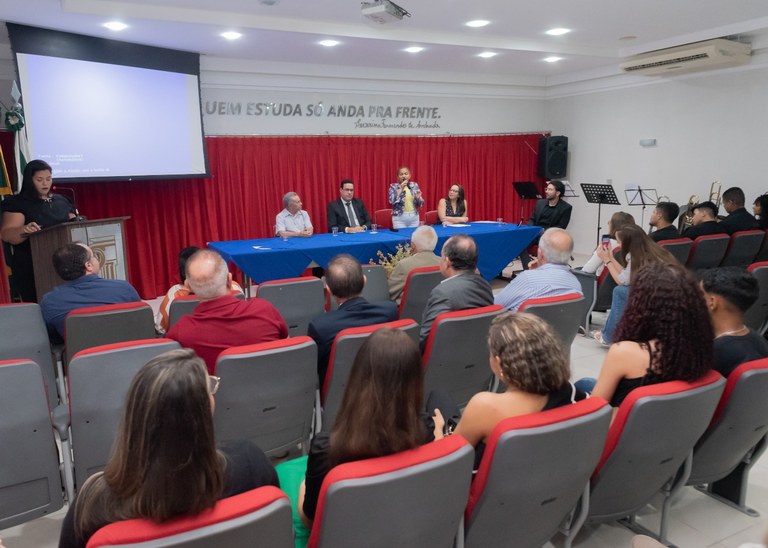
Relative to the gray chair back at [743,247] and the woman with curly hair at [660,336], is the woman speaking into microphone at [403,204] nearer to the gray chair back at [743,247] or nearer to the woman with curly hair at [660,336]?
the gray chair back at [743,247]

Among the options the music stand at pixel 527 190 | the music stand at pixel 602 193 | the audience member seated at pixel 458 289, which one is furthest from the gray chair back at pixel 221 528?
the music stand at pixel 527 190

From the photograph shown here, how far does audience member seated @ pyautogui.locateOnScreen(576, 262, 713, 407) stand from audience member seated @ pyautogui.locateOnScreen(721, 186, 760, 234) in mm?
4907

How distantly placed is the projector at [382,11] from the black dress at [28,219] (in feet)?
A: 10.7

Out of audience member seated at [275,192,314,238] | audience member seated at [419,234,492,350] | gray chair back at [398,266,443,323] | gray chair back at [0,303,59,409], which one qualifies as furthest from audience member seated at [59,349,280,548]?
audience member seated at [275,192,314,238]

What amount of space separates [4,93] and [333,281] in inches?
207

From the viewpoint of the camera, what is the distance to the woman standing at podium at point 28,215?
4.63m

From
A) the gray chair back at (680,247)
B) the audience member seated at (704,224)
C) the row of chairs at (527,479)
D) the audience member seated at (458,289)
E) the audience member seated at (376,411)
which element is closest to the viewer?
the row of chairs at (527,479)

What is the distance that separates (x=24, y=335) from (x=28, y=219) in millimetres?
2295

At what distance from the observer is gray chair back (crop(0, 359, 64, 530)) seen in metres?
1.96

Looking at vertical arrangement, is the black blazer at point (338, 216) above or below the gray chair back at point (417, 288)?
above

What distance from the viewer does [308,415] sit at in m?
2.61

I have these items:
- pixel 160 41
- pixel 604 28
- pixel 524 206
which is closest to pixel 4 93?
pixel 160 41

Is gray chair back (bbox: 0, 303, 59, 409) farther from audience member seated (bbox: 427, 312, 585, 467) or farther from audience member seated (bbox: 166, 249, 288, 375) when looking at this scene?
audience member seated (bbox: 427, 312, 585, 467)

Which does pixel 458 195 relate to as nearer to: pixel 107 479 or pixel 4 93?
pixel 4 93
